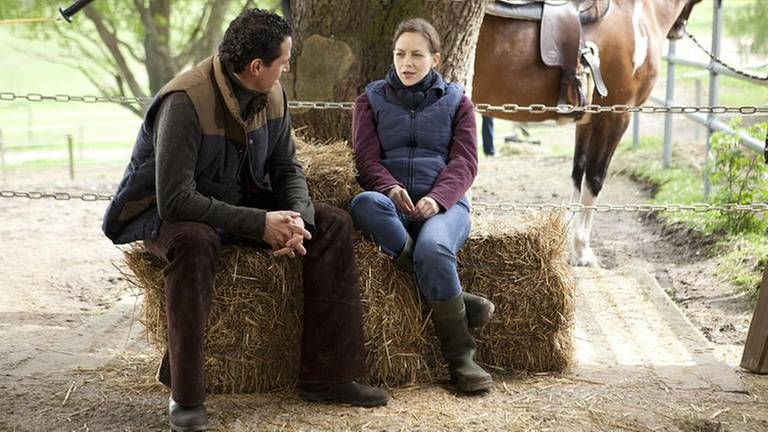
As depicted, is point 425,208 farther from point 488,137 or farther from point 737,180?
point 488,137

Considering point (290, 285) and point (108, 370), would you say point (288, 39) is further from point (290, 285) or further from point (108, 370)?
point (108, 370)

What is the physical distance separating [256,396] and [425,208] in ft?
2.89

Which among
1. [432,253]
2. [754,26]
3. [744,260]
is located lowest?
[744,260]

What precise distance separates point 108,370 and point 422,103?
156 centimetres

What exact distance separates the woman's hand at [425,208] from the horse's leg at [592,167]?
264cm

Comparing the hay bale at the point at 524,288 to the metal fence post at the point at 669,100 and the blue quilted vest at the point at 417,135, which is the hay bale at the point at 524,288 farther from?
the metal fence post at the point at 669,100

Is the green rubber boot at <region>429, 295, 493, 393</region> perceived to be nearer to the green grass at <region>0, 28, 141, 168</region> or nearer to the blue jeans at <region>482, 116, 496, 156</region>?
the blue jeans at <region>482, 116, 496, 156</region>

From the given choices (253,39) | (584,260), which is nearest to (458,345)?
(253,39)

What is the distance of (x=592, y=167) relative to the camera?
6.18 metres

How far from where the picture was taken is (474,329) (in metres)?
3.78

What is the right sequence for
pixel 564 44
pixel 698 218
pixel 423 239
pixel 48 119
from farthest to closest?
1. pixel 48 119
2. pixel 698 218
3. pixel 564 44
4. pixel 423 239

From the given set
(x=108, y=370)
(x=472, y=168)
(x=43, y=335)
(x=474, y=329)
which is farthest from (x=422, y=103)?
(x=43, y=335)

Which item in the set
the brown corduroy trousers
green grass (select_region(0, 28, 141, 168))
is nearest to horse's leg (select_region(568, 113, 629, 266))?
the brown corduroy trousers

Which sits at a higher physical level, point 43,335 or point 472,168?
point 472,168
